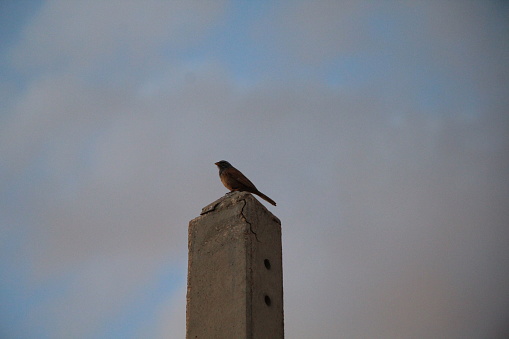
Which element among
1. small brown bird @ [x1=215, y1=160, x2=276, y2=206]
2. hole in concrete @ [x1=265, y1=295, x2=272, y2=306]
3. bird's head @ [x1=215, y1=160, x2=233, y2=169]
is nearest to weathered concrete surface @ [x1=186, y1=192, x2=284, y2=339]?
hole in concrete @ [x1=265, y1=295, x2=272, y2=306]

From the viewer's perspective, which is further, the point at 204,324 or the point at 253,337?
the point at 204,324

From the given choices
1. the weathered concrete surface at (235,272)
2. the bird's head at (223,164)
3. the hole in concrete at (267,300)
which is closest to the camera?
the weathered concrete surface at (235,272)

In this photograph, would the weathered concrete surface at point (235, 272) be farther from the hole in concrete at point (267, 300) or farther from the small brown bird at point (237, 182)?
the small brown bird at point (237, 182)

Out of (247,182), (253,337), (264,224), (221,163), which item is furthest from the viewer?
(221,163)

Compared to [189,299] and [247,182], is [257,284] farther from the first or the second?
[247,182]

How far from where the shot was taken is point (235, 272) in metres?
4.68

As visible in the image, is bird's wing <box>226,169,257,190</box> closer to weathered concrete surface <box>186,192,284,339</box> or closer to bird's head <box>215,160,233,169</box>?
bird's head <box>215,160,233,169</box>

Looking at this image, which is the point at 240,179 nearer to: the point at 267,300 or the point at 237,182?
the point at 237,182

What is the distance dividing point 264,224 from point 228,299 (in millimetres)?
781

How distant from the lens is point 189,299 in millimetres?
4941

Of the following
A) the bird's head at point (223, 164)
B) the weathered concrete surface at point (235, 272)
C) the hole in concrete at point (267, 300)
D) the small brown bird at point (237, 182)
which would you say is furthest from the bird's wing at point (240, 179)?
A: the hole in concrete at point (267, 300)

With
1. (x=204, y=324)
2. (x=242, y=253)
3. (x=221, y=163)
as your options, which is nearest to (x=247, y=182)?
(x=221, y=163)

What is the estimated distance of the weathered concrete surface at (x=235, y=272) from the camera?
452 centimetres

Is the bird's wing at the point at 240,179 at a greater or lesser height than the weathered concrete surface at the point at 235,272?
greater
